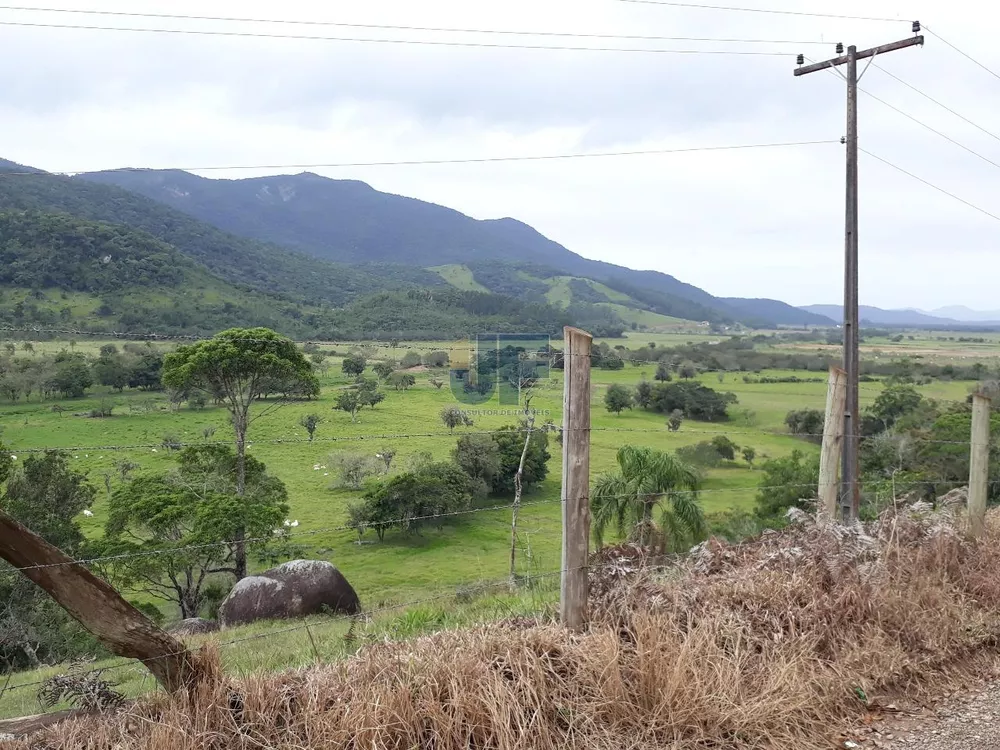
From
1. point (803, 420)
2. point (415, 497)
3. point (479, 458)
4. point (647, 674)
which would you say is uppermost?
point (647, 674)

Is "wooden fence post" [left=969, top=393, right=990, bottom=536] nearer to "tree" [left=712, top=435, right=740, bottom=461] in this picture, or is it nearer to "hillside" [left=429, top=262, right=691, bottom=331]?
"tree" [left=712, top=435, right=740, bottom=461]

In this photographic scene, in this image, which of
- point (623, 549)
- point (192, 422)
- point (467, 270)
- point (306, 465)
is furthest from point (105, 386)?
point (467, 270)

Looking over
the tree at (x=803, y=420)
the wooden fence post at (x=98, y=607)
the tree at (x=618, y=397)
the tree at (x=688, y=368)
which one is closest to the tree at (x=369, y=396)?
the tree at (x=618, y=397)

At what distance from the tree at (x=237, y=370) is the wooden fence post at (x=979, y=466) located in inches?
797

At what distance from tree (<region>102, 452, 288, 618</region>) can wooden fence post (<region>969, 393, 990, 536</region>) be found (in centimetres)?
2062

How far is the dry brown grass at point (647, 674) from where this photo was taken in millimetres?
3309

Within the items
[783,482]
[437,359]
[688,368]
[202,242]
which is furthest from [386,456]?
[202,242]

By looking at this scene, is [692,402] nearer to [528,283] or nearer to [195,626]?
[195,626]

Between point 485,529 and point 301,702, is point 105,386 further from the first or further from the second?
point 301,702

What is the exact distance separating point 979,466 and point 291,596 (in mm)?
13237

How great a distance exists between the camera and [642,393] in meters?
26.4

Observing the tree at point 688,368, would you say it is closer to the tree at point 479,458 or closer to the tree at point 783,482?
the tree at point 783,482

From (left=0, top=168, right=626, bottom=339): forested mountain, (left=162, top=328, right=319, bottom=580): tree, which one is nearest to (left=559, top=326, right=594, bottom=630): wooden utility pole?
(left=162, top=328, right=319, bottom=580): tree

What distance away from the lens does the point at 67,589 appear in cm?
312
